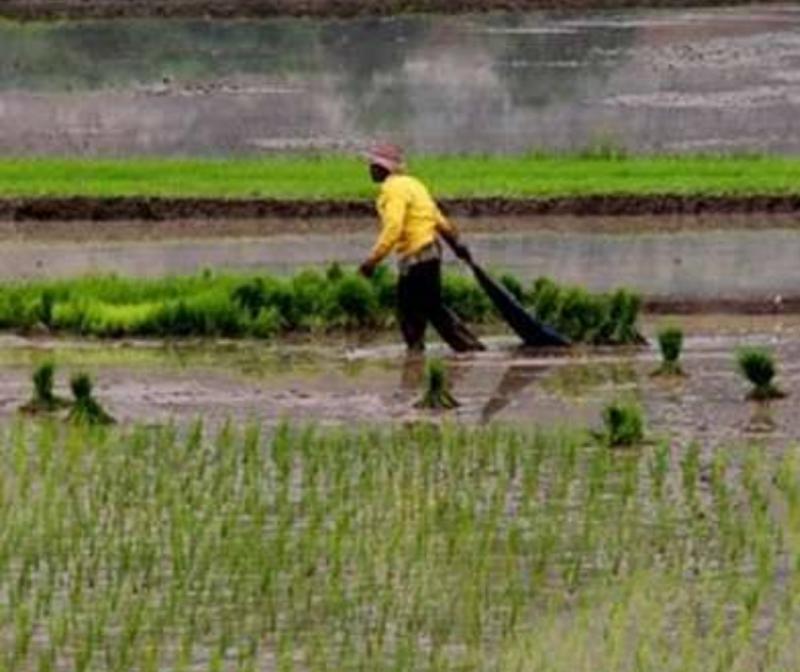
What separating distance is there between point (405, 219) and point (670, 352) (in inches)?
56.5

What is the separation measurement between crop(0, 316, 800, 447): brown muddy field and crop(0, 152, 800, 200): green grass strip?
3.00 m

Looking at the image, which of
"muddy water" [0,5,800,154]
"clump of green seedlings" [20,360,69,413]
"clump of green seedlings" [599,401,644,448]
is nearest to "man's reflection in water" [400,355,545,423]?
"clump of green seedlings" [599,401,644,448]

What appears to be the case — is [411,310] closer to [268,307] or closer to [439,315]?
[439,315]

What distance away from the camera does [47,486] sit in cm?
1009

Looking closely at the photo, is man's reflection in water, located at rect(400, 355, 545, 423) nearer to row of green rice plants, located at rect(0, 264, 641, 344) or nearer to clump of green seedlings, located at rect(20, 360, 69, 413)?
row of green rice plants, located at rect(0, 264, 641, 344)

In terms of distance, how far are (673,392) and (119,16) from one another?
60.7 ft

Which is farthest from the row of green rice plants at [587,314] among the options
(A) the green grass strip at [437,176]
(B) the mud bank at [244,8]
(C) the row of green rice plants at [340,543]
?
(B) the mud bank at [244,8]

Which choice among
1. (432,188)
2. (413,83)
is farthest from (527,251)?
(413,83)

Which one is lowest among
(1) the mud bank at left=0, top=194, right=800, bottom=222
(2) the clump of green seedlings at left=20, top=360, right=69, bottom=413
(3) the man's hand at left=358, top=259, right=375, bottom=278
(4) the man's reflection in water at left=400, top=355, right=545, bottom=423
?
(4) the man's reflection in water at left=400, top=355, right=545, bottom=423

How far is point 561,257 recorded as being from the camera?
52.8 feet

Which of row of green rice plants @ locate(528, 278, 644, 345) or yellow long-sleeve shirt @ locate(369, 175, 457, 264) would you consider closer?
yellow long-sleeve shirt @ locate(369, 175, 457, 264)

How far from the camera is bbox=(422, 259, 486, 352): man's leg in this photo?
13.4m

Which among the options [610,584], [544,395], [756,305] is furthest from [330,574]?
[756,305]

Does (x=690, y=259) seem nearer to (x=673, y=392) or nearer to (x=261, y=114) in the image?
A: (x=673, y=392)
